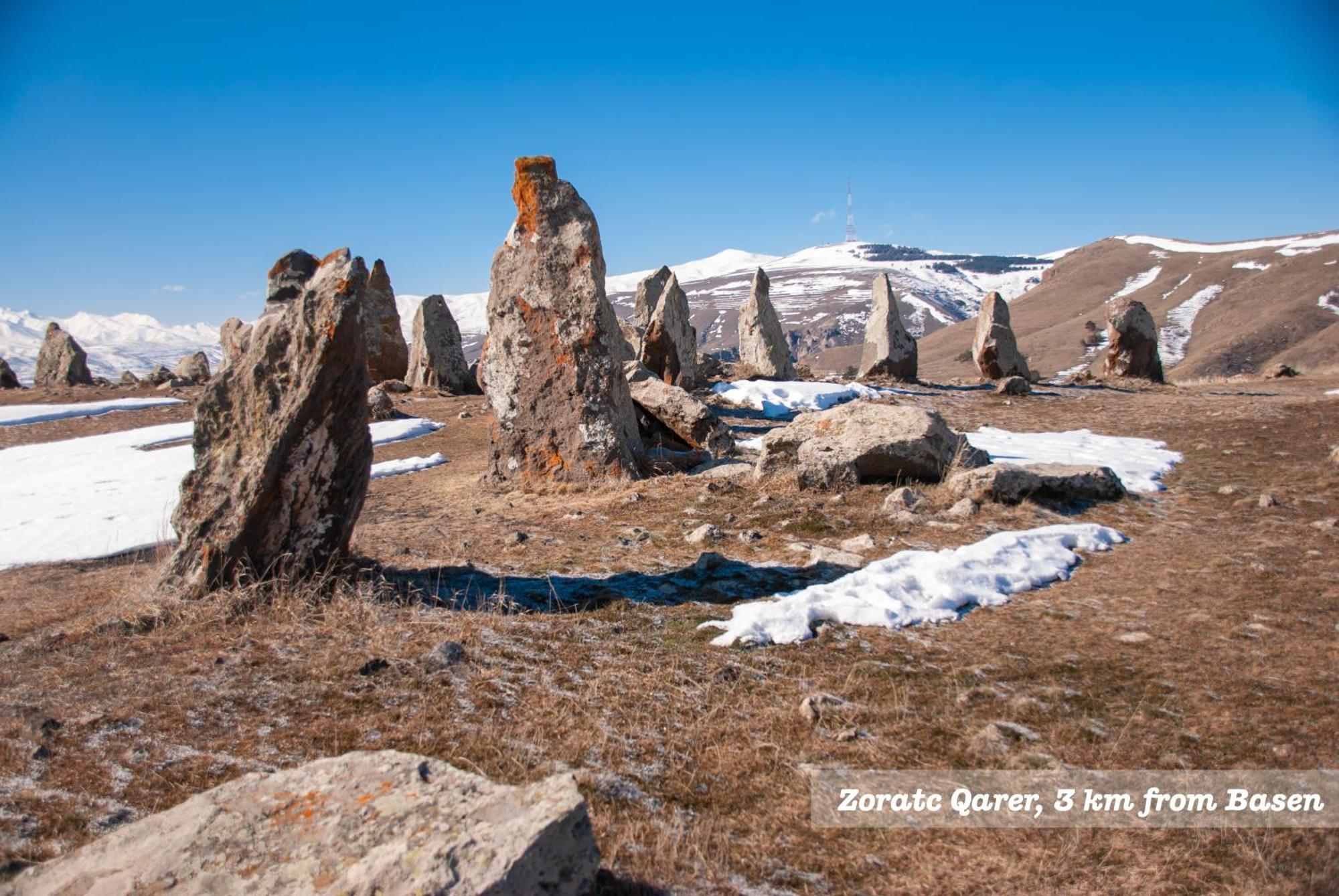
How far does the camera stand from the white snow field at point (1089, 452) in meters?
9.59

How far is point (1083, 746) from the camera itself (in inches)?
142

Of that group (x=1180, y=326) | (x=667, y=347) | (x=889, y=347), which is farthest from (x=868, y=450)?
(x=1180, y=326)

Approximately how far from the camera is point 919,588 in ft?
18.9

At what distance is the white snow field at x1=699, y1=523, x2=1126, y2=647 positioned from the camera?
203 inches

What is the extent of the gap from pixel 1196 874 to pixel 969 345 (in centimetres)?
7192

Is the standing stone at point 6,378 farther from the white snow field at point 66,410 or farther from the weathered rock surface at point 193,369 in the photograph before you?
the white snow field at point 66,410

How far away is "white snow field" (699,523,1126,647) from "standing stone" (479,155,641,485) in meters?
4.65

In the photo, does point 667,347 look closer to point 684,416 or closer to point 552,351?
point 684,416

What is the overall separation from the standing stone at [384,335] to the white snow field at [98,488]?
19.1 feet

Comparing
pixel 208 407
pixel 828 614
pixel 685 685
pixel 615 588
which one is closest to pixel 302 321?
pixel 208 407

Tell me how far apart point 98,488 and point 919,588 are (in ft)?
40.7

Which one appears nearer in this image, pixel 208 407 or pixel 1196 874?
pixel 1196 874

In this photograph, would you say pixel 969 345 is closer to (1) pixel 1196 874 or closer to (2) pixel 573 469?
(2) pixel 573 469

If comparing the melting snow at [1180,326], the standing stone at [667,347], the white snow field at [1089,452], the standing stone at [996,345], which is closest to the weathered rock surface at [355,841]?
the white snow field at [1089,452]
